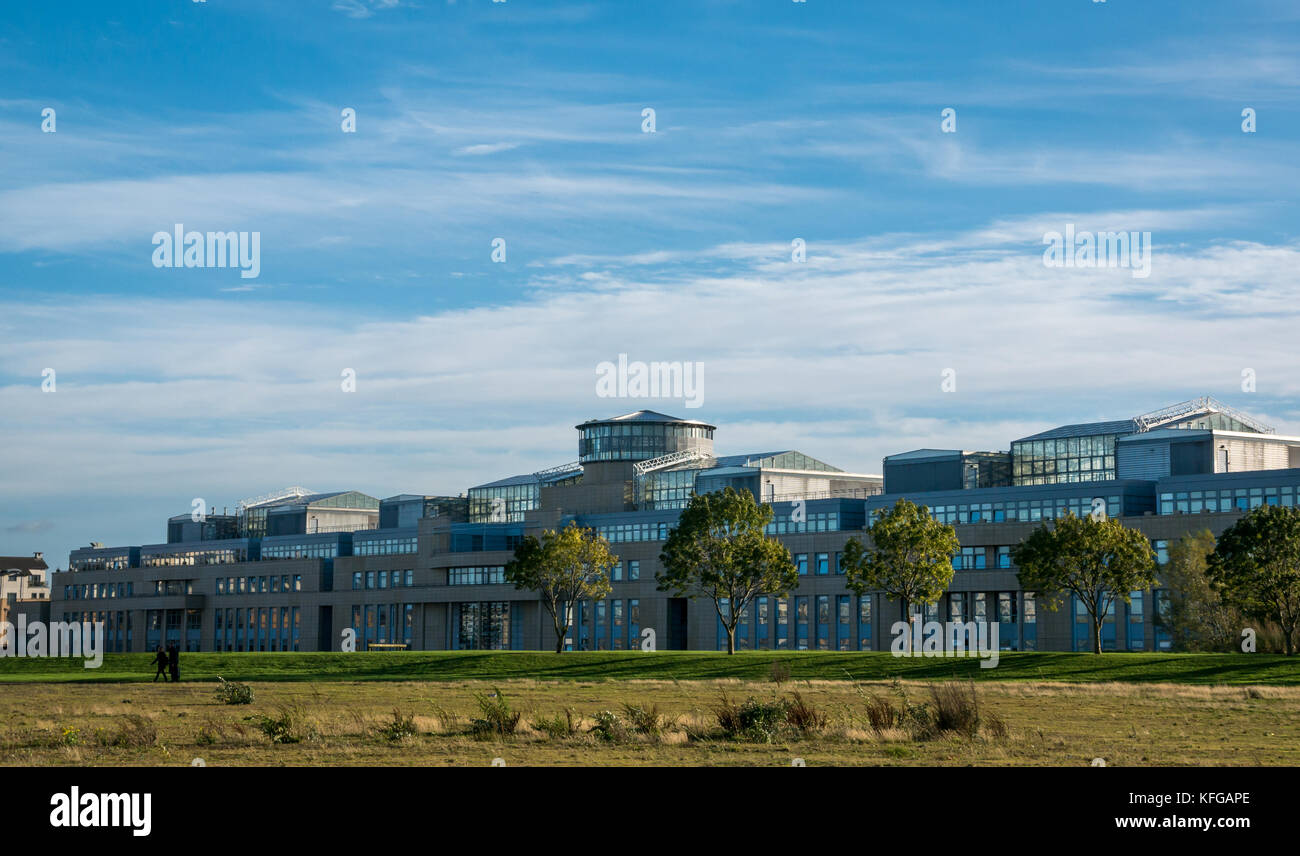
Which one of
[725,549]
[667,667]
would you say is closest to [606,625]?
[725,549]

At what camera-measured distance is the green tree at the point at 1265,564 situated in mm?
76562

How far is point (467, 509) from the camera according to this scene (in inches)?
6816

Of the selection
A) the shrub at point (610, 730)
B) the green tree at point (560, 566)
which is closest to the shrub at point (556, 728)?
the shrub at point (610, 730)

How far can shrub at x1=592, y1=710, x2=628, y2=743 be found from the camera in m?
31.7

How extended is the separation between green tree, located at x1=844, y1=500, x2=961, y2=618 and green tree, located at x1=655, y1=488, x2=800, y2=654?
6.01m

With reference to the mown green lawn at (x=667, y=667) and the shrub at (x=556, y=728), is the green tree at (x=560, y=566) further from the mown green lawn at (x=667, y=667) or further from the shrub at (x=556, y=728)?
the shrub at (x=556, y=728)

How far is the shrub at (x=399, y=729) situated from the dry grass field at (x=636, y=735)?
6 cm

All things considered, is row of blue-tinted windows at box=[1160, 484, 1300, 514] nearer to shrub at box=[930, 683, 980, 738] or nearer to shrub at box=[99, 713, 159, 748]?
shrub at box=[930, 683, 980, 738]

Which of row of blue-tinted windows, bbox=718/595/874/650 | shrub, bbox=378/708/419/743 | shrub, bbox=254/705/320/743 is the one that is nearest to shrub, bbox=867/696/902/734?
shrub, bbox=378/708/419/743

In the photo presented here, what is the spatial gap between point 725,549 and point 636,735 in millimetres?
62865

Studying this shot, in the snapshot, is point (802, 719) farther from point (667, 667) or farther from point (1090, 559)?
point (1090, 559)
